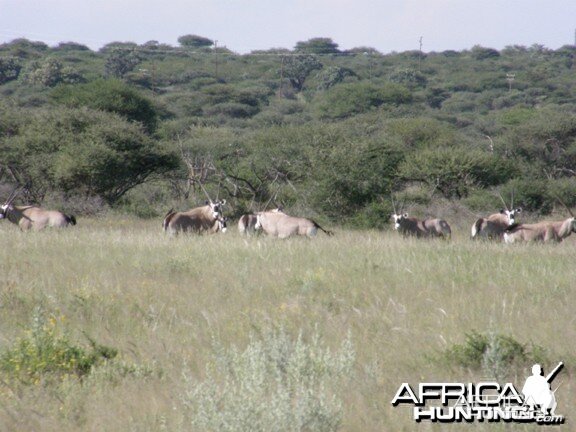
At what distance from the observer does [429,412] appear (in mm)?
3969

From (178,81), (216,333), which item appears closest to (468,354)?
(216,333)

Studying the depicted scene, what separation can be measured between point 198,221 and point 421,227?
3762 mm

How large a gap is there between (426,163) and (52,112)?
10107 millimetres

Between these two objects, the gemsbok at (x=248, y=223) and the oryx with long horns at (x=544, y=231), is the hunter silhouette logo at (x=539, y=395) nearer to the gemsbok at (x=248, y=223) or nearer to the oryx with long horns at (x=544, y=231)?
the oryx with long horns at (x=544, y=231)

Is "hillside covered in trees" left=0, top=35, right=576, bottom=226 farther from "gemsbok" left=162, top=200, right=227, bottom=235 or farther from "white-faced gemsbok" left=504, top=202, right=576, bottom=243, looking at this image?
"white-faced gemsbok" left=504, top=202, right=576, bottom=243

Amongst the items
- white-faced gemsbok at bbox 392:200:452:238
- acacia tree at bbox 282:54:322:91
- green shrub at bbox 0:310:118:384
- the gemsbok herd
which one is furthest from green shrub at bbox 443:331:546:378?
acacia tree at bbox 282:54:322:91

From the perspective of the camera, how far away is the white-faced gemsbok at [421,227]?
15.0 m

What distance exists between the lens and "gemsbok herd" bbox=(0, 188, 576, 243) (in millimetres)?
13766

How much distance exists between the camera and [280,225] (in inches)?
548

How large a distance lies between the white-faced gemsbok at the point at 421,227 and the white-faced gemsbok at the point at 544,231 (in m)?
1.34

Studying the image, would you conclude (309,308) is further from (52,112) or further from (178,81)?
(178,81)

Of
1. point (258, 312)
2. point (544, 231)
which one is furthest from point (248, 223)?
point (258, 312)

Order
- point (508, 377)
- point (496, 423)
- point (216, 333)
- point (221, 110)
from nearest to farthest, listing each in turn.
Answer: point (496, 423) < point (508, 377) < point (216, 333) < point (221, 110)

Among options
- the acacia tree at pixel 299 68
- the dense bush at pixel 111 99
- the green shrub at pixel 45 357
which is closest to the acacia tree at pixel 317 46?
the acacia tree at pixel 299 68
